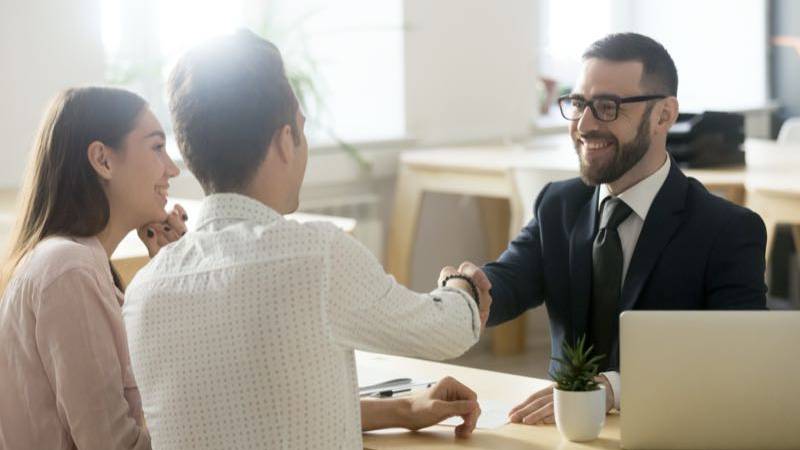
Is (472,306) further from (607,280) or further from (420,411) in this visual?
(607,280)

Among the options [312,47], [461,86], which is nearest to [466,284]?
[312,47]

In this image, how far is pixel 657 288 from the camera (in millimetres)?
2441

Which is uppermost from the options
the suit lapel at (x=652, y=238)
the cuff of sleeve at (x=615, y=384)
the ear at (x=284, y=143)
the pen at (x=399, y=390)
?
the ear at (x=284, y=143)

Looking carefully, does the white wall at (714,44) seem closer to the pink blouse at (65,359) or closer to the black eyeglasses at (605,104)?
the black eyeglasses at (605,104)

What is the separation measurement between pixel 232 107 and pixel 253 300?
0.25m

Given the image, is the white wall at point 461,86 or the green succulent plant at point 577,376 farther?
the white wall at point 461,86

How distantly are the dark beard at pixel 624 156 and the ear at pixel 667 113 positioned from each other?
0.03 meters

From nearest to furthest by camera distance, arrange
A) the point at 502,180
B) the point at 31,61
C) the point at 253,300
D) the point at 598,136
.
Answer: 1. the point at 253,300
2. the point at 598,136
3. the point at 31,61
4. the point at 502,180

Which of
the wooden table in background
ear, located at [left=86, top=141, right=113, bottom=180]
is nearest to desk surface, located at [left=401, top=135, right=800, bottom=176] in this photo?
the wooden table in background

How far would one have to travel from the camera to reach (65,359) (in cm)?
206

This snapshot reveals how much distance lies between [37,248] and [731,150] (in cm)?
299

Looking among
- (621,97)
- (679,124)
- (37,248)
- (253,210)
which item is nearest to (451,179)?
(679,124)

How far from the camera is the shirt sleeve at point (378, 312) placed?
5.51ft

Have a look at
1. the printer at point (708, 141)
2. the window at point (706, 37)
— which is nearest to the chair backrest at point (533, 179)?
the printer at point (708, 141)
